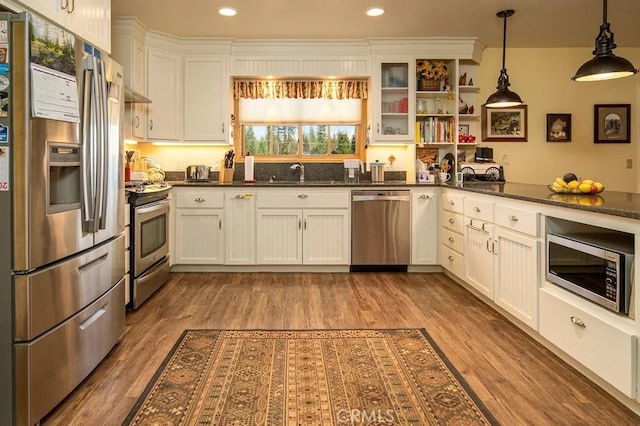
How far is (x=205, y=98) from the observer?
16.4ft

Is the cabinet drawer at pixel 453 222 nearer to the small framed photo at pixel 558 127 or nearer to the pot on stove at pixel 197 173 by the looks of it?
the small framed photo at pixel 558 127

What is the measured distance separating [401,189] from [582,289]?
2.57 meters

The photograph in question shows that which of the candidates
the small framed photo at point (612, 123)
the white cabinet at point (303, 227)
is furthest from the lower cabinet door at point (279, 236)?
the small framed photo at point (612, 123)

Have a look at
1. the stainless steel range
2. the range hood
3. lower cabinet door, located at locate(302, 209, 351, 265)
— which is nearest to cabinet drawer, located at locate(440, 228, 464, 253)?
lower cabinet door, located at locate(302, 209, 351, 265)

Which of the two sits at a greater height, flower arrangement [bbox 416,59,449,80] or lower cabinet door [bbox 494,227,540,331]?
flower arrangement [bbox 416,59,449,80]

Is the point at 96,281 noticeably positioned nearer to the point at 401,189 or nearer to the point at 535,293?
the point at 535,293

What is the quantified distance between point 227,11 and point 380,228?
2.45 m

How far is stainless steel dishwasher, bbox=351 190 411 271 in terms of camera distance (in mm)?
4684

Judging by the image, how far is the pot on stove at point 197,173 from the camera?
199 inches

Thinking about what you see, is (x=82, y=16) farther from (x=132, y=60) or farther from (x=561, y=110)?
(x=561, y=110)

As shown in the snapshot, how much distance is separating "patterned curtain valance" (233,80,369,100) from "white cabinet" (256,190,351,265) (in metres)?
1.26

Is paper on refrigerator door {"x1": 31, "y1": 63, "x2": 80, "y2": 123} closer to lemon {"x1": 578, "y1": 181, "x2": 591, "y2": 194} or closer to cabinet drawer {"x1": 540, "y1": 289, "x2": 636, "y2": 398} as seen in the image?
cabinet drawer {"x1": 540, "y1": 289, "x2": 636, "y2": 398}

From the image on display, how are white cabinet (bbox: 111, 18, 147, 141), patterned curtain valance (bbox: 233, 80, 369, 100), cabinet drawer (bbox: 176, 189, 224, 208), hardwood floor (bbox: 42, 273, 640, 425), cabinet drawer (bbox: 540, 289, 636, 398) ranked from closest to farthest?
1. cabinet drawer (bbox: 540, 289, 636, 398)
2. hardwood floor (bbox: 42, 273, 640, 425)
3. white cabinet (bbox: 111, 18, 147, 141)
4. cabinet drawer (bbox: 176, 189, 224, 208)
5. patterned curtain valance (bbox: 233, 80, 369, 100)

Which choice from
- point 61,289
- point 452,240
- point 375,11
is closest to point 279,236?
point 452,240
